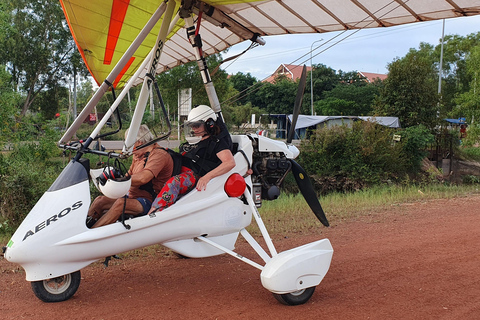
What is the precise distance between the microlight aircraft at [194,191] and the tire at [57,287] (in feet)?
0.03

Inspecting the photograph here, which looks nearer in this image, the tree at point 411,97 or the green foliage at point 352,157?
the green foliage at point 352,157

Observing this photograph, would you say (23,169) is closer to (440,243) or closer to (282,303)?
(282,303)

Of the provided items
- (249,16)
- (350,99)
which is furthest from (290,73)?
(350,99)

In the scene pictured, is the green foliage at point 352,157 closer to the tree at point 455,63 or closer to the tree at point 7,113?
the tree at point 7,113

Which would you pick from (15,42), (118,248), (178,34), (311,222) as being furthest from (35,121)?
(15,42)

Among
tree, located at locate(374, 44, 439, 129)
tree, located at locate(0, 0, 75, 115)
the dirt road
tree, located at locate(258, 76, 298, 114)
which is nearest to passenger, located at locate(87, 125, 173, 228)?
the dirt road

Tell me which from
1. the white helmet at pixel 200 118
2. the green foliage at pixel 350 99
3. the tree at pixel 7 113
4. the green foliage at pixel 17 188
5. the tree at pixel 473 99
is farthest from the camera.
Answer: the green foliage at pixel 350 99

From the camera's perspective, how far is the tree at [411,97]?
24.0m

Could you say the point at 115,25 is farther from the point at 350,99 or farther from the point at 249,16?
the point at 350,99

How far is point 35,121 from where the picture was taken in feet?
42.8

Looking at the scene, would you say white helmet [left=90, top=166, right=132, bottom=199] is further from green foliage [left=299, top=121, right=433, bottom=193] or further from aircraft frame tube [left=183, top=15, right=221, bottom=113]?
green foliage [left=299, top=121, right=433, bottom=193]

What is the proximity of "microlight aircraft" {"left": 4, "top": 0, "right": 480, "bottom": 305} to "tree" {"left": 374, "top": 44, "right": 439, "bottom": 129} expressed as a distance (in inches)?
745

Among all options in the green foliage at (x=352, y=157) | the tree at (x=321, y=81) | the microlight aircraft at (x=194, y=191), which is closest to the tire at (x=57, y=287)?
the microlight aircraft at (x=194, y=191)

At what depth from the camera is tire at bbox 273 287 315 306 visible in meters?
4.73
